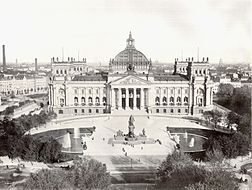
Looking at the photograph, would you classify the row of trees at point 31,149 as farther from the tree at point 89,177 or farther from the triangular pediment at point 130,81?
the triangular pediment at point 130,81

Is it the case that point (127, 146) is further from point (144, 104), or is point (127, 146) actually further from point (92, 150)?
point (144, 104)

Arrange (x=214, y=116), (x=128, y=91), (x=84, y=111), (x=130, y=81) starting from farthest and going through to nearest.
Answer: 1. (x=128, y=91)
2. (x=130, y=81)
3. (x=84, y=111)
4. (x=214, y=116)

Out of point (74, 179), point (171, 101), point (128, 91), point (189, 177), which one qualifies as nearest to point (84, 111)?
point (128, 91)

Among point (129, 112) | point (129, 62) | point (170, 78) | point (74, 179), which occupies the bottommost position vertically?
point (74, 179)

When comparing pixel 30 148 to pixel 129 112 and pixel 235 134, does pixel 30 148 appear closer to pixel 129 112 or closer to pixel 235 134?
pixel 235 134

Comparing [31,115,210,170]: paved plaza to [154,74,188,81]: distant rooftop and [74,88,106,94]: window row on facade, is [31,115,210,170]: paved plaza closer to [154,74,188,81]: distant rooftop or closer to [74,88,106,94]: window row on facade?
[74,88,106,94]: window row on facade

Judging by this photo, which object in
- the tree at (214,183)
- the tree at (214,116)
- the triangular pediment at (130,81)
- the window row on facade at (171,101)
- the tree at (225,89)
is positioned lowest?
the tree at (214,183)

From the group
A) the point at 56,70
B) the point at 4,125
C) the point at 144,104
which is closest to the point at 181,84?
the point at 144,104

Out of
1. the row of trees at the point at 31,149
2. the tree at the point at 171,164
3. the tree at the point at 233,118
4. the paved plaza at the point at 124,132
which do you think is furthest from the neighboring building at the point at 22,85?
the tree at the point at 171,164
